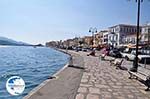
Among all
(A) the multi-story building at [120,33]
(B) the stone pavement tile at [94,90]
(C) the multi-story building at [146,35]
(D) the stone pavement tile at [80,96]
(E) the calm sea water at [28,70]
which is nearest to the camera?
(D) the stone pavement tile at [80,96]

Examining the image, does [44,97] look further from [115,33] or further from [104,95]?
[115,33]

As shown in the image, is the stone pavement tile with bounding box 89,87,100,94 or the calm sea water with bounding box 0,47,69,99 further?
the calm sea water with bounding box 0,47,69,99

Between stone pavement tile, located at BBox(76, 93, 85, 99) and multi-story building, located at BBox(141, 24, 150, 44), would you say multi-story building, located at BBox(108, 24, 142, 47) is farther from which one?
stone pavement tile, located at BBox(76, 93, 85, 99)

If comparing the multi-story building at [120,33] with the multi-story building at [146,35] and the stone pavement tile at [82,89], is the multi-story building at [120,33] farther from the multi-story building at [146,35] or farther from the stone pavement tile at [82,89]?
the stone pavement tile at [82,89]

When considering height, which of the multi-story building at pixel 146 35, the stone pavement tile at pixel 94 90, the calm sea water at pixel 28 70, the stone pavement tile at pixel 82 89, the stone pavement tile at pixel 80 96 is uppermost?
the multi-story building at pixel 146 35

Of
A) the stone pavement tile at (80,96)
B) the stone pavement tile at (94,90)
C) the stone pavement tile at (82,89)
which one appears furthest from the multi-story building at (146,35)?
the stone pavement tile at (80,96)

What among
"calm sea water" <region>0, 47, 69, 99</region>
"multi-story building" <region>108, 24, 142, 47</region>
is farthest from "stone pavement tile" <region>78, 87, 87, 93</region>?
"multi-story building" <region>108, 24, 142, 47</region>

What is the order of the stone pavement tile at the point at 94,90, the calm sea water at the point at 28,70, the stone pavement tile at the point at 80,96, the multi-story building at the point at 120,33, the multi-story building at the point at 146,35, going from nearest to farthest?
the stone pavement tile at the point at 80,96 → the stone pavement tile at the point at 94,90 → the calm sea water at the point at 28,70 → the multi-story building at the point at 146,35 → the multi-story building at the point at 120,33

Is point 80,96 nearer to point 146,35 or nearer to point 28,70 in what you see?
point 28,70

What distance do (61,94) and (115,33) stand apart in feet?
346

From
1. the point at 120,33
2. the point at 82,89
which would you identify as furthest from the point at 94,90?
the point at 120,33

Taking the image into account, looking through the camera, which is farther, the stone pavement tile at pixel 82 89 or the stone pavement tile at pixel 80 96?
the stone pavement tile at pixel 82 89

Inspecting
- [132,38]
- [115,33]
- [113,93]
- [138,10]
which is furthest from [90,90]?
[115,33]

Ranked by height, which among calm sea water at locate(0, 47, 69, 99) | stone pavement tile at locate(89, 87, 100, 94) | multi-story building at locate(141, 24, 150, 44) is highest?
multi-story building at locate(141, 24, 150, 44)
